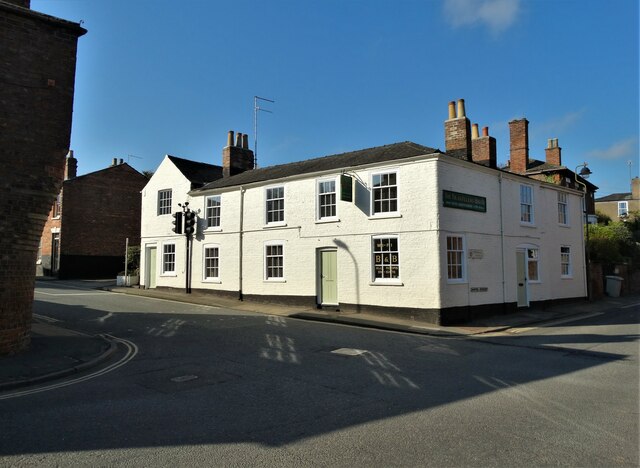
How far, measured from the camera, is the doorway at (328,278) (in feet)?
62.4

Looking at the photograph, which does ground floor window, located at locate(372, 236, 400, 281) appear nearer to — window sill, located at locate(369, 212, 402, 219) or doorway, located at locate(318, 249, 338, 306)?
window sill, located at locate(369, 212, 402, 219)

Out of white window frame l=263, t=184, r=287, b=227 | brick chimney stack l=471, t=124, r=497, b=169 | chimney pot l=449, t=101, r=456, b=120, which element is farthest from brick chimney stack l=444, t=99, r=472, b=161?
white window frame l=263, t=184, r=287, b=227

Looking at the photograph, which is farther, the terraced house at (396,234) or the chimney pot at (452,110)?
the chimney pot at (452,110)

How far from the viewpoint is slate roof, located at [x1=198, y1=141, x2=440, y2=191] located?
1816 centimetres

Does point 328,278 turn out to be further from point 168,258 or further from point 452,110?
point 168,258

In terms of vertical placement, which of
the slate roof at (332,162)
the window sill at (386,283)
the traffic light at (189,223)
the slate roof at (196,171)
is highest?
the slate roof at (196,171)

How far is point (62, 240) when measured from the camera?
34312mm

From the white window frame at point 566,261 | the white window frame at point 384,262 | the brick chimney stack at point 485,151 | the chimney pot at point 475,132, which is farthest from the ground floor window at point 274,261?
the white window frame at point 566,261

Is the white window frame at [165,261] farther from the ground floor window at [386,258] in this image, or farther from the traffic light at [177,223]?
the ground floor window at [386,258]

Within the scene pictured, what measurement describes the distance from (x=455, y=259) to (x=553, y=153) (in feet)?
64.4

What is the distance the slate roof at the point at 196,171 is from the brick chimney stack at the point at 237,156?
120cm

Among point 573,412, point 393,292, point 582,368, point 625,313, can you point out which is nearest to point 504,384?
point 573,412

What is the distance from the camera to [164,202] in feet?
88.1

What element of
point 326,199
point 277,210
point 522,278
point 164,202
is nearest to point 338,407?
point 326,199
